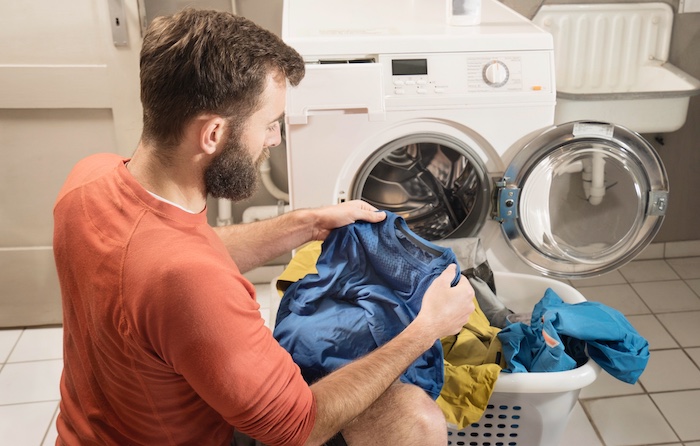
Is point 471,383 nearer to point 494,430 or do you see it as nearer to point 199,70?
point 494,430

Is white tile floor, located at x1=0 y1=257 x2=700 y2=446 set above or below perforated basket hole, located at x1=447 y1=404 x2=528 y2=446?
below

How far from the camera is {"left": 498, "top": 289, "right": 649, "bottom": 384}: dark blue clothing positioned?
63.2 inches

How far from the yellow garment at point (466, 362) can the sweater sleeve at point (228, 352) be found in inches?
20.5

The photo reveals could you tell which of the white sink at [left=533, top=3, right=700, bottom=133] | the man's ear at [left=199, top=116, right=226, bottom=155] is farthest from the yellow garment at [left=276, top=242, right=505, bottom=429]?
the white sink at [left=533, top=3, right=700, bottom=133]

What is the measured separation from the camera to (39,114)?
8.06ft

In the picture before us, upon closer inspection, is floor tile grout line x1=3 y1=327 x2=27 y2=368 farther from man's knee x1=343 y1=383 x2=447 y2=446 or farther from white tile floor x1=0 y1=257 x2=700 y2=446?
man's knee x1=343 y1=383 x2=447 y2=446

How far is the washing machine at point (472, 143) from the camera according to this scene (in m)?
1.89

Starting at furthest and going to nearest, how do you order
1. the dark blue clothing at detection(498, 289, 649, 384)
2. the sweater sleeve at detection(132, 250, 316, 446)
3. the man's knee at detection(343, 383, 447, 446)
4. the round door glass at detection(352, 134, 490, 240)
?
the round door glass at detection(352, 134, 490, 240) < the dark blue clothing at detection(498, 289, 649, 384) < the man's knee at detection(343, 383, 447, 446) < the sweater sleeve at detection(132, 250, 316, 446)

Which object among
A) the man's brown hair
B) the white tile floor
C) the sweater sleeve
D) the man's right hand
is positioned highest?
the man's brown hair

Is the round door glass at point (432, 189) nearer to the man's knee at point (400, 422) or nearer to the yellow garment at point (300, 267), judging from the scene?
the yellow garment at point (300, 267)

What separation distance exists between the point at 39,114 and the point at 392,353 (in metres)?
1.74

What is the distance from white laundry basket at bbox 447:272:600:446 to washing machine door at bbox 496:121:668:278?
488mm

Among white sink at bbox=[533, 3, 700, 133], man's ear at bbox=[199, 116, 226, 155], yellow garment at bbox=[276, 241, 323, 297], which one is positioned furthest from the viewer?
white sink at bbox=[533, 3, 700, 133]

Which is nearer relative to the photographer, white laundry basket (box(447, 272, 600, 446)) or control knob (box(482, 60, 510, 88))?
white laundry basket (box(447, 272, 600, 446))
